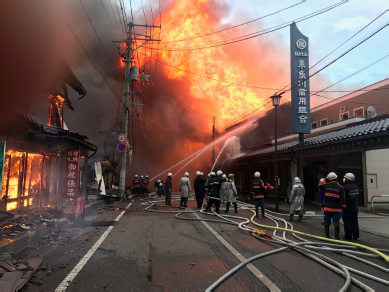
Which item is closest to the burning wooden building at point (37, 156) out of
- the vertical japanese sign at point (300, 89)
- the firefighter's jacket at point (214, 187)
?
the firefighter's jacket at point (214, 187)

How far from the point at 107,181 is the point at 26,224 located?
19.6m

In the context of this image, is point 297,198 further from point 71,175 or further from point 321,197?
point 71,175

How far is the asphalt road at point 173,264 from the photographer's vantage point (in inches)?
141

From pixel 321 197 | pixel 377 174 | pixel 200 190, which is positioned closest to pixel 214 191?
pixel 200 190

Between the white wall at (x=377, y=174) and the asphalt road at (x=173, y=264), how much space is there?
21.5ft

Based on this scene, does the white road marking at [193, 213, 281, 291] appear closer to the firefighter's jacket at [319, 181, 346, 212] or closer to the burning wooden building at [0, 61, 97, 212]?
the firefighter's jacket at [319, 181, 346, 212]

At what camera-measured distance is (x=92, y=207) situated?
40.6 ft

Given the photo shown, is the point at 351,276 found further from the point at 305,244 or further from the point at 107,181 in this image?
the point at 107,181

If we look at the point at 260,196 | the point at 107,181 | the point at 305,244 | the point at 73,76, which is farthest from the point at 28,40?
the point at 107,181

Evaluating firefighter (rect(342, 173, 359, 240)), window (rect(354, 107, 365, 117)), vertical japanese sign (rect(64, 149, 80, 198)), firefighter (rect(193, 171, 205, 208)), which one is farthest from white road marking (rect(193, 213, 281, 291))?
window (rect(354, 107, 365, 117))

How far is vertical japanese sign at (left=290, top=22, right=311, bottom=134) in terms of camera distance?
1443 cm

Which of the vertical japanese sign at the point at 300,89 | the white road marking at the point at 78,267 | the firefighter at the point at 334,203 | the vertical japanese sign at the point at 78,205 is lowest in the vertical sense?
the white road marking at the point at 78,267

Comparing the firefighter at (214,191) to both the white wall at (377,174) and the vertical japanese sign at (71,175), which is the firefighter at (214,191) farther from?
the white wall at (377,174)

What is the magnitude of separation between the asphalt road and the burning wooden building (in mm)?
2658
